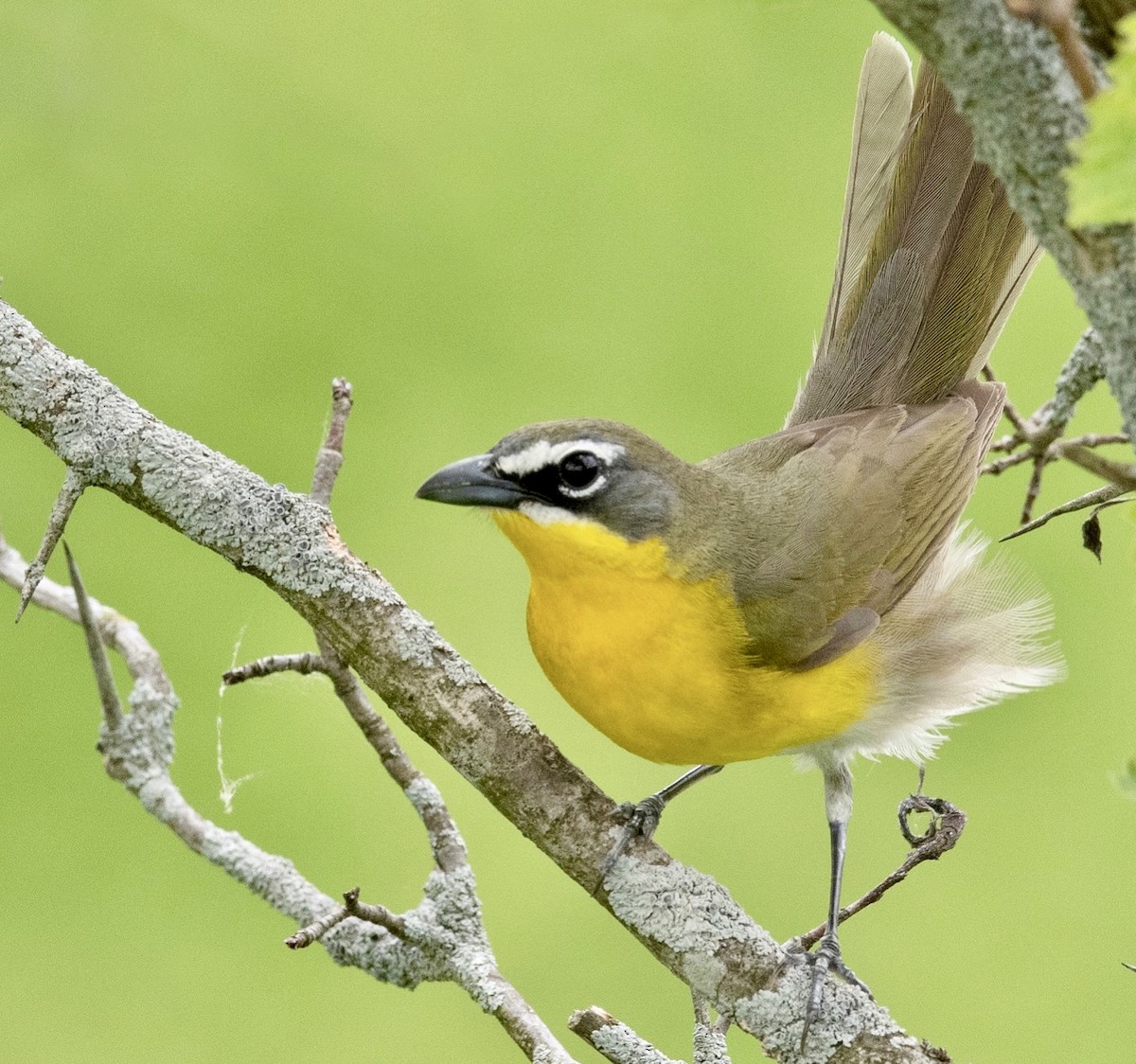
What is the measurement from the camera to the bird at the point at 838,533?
166 cm

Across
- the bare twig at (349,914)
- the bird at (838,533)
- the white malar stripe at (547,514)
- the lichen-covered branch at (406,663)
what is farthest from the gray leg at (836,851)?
the white malar stripe at (547,514)

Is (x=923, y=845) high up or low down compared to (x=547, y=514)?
down

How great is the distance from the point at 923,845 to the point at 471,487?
2.13ft

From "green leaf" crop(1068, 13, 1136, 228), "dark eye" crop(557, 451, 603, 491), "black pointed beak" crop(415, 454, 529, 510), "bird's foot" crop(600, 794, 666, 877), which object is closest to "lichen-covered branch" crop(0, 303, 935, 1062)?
"bird's foot" crop(600, 794, 666, 877)

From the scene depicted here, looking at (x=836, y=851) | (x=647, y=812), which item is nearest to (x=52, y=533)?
(x=647, y=812)

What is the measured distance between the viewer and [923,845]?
143 cm

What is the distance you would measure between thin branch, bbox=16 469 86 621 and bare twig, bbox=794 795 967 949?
32.7 inches

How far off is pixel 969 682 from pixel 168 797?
1.14 meters

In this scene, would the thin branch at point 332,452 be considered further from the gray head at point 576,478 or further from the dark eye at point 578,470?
the dark eye at point 578,470

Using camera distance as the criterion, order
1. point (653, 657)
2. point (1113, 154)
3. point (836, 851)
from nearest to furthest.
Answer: point (1113, 154), point (653, 657), point (836, 851)

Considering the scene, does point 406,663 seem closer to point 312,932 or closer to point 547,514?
point 312,932

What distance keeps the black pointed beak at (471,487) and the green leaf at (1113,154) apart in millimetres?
1063

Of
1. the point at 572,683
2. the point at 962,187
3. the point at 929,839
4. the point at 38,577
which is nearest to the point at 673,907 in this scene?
the point at 929,839

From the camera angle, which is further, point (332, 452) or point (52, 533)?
point (332, 452)
